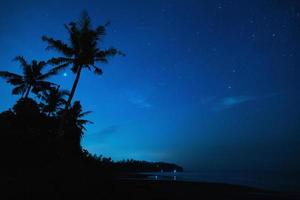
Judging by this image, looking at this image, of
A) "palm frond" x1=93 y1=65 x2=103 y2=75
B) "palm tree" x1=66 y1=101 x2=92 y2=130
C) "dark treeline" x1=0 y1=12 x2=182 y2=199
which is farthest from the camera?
"palm tree" x1=66 y1=101 x2=92 y2=130

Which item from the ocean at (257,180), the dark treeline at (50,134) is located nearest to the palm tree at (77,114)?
the dark treeline at (50,134)

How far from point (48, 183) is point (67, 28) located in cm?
1717

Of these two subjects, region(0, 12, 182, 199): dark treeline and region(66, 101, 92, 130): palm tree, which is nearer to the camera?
region(0, 12, 182, 199): dark treeline

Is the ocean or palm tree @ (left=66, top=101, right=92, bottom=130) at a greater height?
palm tree @ (left=66, top=101, right=92, bottom=130)

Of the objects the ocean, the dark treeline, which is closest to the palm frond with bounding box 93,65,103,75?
the dark treeline

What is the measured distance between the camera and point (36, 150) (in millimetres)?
18734

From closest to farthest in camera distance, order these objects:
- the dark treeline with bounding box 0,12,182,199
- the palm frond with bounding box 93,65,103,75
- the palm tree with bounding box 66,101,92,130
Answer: the dark treeline with bounding box 0,12,182,199
the palm frond with bounding box 93,65,103,75
the palm tree with bounding box 66,101,92,130

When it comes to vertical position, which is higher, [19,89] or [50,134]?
[19,89]

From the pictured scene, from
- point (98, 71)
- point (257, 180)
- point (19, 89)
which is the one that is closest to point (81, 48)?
point (98, 71)

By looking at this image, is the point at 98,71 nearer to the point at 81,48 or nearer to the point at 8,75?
the point at 81,48

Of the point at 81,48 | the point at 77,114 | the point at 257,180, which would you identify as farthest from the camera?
the point at 257,180

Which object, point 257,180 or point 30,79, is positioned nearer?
point 30,79

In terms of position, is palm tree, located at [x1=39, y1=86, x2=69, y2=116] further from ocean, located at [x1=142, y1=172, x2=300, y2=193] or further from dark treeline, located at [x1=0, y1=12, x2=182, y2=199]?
ocean, located at [x1=142, y1=172, x2=300, y2=193]

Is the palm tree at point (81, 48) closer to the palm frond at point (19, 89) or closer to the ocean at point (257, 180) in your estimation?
the palm frond at point (19, 89)
